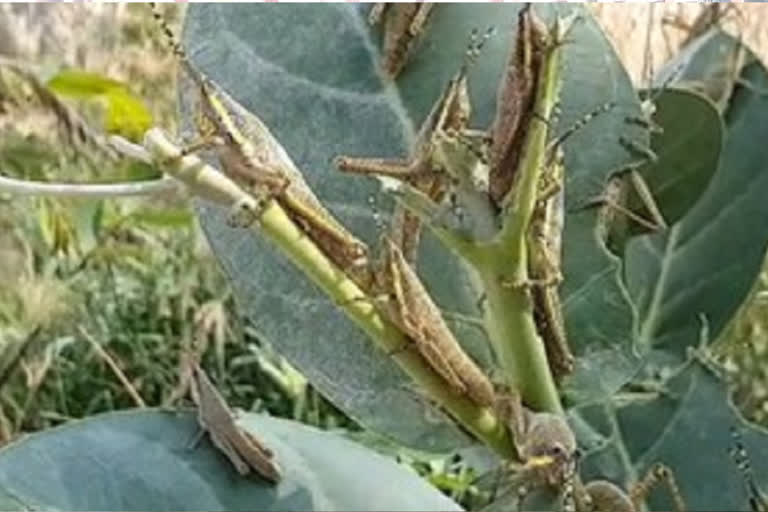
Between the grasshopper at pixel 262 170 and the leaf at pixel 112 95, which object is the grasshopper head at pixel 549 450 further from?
the leaf at pixel 112 95

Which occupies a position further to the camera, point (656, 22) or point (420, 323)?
point (656, 22)

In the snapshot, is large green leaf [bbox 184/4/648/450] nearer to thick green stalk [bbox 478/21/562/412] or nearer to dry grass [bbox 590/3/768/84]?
thick green stalk [bbox 478/21/562/412]

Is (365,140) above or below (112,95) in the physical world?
above

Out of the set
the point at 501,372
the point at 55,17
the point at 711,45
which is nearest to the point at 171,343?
the point at 55,17

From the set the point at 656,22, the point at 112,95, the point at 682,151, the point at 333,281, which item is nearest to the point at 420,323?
the point at 333,281

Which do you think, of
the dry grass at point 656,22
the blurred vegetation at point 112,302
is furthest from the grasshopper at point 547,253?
the blurred vegetation at point 112,302

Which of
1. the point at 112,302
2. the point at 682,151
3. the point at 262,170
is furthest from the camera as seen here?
the point at 112,302

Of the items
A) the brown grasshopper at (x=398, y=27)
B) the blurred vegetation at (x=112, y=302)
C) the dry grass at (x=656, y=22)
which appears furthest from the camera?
the blurred vegetation at (x=112, y=302)

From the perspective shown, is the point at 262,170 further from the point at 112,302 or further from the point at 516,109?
the point at 112,302
